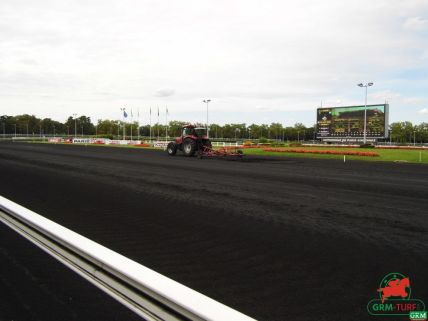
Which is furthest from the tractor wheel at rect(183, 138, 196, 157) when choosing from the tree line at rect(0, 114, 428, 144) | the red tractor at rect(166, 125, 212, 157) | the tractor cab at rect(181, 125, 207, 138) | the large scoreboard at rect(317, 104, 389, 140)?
the tree line at rect(0, 114, 428, 144)

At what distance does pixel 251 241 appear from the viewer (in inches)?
215

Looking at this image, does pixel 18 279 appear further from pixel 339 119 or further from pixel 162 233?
pixel 339 119

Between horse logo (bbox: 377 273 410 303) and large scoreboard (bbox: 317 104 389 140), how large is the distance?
193 ft

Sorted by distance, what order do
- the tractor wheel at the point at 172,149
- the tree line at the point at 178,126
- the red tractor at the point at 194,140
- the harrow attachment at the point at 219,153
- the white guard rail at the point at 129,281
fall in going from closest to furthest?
the white guard rail at the point at 129,281
the harrow attachment at the point at 219,153
the red tractor at the point at 194,140
the tractor wheel at the point at 172,149
the tree line at the point at 178,126

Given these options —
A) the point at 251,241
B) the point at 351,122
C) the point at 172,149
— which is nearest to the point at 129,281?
the point at 251,241

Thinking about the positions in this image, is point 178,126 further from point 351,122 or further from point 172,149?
point 172,149

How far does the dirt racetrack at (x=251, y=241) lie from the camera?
3479mm

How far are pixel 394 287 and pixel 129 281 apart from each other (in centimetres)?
270

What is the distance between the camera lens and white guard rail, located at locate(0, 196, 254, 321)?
124 inches

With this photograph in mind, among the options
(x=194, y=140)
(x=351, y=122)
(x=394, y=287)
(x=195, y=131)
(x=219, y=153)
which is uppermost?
(x=351, y=122)

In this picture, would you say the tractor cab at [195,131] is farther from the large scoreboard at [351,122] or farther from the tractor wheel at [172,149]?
the large scoreboard at [351,122]

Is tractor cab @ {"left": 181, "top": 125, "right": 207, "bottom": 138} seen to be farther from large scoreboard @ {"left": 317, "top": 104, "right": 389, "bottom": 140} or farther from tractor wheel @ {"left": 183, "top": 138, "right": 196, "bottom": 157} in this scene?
large scoreboard @ {"left": 317, "top": 104, "right": 389, "bottom": 140}

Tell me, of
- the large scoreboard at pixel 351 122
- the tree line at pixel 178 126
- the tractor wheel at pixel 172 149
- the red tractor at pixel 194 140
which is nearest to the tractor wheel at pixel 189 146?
the red tractor at pixel 194 140

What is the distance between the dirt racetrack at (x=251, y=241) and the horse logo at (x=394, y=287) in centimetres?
8
